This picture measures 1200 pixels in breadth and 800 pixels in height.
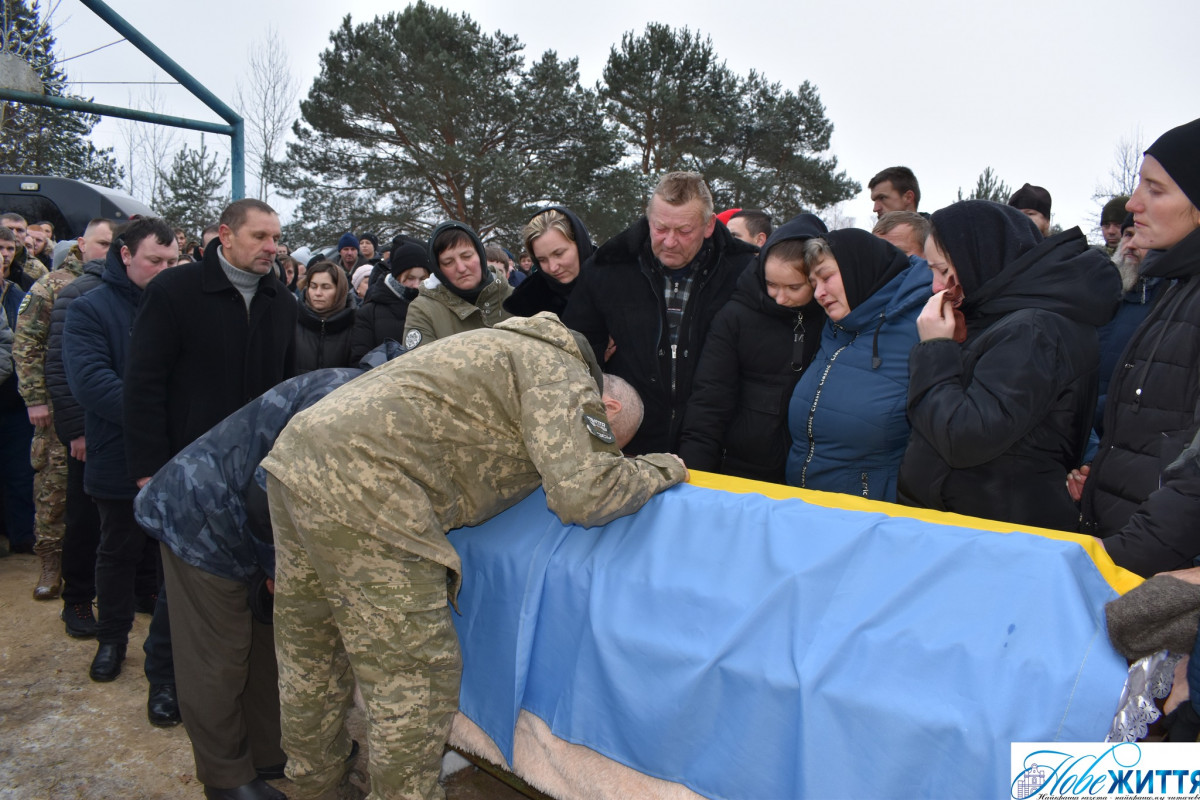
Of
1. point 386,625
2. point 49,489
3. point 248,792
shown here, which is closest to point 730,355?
point 386,625

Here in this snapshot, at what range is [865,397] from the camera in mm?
2494

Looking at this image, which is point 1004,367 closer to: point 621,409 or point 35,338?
point 621,409

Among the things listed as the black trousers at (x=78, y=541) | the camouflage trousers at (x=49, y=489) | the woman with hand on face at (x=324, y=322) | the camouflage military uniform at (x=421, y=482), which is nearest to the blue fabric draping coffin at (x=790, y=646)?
the camouflage military uniform at (x=421, y=482)

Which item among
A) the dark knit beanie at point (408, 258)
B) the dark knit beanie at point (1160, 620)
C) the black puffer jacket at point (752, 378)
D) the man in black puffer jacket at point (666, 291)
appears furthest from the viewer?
the dark knit beanie at point (408, 258)

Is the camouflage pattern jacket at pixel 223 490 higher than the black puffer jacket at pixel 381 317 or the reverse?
the reverse

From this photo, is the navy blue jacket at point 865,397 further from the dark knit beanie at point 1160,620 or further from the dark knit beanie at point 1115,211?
the dark knit beanie at point 1115,211

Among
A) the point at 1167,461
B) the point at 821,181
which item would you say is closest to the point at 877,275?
the point at 1167,461

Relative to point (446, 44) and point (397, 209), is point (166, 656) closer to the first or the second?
point (397, 209)

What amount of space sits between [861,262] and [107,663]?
3.47 meters

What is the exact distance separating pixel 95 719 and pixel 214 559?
1.38 meters

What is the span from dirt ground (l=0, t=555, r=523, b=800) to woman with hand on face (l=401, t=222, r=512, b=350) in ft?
6.44

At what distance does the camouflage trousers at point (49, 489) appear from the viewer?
14.3ft

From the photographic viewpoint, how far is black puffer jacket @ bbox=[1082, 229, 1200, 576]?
165cm

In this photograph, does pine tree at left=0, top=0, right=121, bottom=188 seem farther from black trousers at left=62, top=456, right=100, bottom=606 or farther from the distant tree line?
black trousers at left=62, top=456, right=100, bottom=606
